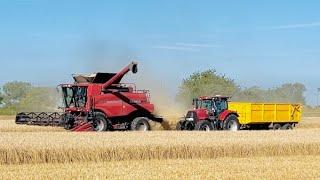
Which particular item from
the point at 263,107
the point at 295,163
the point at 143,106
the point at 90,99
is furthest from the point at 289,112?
the point at 295,163

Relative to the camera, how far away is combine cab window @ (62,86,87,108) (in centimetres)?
2683

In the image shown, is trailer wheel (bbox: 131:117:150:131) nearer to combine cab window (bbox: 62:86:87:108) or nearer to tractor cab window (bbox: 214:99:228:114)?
combine cab window (bbox: 62:86:87:108)

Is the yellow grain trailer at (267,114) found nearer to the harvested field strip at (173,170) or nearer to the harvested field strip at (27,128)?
the harvested field strip at (27,128)

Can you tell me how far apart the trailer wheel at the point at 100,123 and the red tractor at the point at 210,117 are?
12.8 feet

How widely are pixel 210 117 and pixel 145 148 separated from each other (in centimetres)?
1074

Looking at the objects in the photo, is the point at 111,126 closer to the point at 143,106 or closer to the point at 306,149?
the point at 143,106

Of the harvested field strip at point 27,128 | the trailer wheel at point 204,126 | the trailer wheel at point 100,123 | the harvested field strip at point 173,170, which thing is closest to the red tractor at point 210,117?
the trailer wheel at point 204,126

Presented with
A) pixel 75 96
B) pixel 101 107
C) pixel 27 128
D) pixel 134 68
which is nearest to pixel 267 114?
pixel 134 68

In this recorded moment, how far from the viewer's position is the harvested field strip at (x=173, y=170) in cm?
1391

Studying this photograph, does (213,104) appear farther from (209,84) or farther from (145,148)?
(209,84)

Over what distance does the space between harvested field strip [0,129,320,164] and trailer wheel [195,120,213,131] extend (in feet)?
18.8

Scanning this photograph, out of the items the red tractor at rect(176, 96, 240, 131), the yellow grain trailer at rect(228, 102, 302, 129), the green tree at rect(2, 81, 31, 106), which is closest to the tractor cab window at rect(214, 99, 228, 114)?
the red tractor at rect(176, 96, 240, 131)

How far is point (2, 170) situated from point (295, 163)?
7627 mm

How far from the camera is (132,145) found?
18297mm
